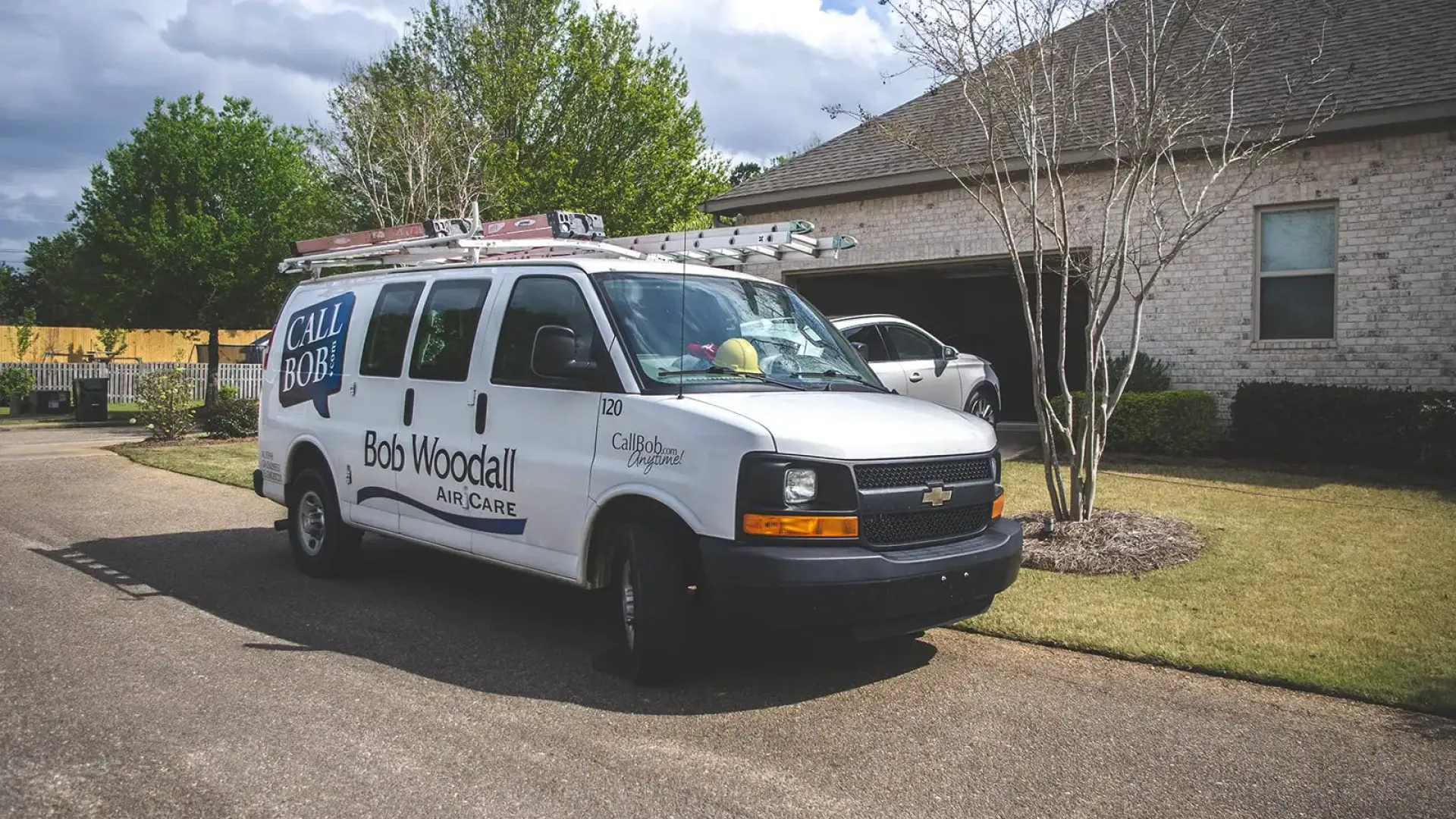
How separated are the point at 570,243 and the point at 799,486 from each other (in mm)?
3085

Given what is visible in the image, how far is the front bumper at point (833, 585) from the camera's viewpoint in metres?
4.84

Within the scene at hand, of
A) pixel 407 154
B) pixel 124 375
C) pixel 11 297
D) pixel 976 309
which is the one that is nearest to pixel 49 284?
pixel 11 297

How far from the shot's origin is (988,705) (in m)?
5.11

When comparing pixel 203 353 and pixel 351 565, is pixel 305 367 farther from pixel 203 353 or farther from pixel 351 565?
pixel 203 353

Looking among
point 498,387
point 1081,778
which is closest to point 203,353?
point 498,387

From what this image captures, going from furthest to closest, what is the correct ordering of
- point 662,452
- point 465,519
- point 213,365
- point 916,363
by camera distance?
1. point 213,365
2. point 916,363
3. point 465,519
4. point 662,452

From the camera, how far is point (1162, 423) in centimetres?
1277

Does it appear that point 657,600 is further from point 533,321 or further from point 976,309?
point 976,309

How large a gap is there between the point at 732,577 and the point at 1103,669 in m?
2.14

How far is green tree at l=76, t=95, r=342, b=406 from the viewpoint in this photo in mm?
24438

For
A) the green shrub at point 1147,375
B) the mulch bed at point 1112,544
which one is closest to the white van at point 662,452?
Answer: the mulch bed at point 1112,544

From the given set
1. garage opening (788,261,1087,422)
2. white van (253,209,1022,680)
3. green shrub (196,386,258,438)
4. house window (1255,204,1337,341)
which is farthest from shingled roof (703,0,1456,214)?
green shrub (196,386,258,438)

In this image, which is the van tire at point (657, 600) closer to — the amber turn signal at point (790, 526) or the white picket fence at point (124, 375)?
the amber turn signal at point (790, 526)

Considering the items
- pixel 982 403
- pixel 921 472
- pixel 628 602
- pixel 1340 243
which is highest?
pixel 1340 243
